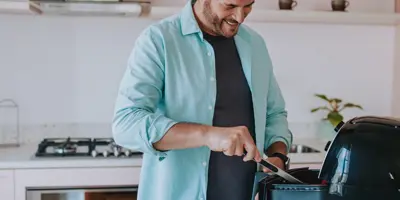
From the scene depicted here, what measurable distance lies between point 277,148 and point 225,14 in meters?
0.40

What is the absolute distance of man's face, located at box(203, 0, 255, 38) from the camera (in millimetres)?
1160

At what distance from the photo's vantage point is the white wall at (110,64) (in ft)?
8.37

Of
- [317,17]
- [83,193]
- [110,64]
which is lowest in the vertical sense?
[83,193]

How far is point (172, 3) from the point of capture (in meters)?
2.60

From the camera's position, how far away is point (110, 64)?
2.62m

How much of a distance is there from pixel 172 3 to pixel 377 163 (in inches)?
75.7

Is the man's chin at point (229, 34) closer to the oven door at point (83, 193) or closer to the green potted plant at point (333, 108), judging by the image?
the oven door at point (83, 193)

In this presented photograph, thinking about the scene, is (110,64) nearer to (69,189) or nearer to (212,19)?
(69,189)

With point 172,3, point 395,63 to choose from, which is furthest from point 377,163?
point 395,63

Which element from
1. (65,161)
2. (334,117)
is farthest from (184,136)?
(334,117)

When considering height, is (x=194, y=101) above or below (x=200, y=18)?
below

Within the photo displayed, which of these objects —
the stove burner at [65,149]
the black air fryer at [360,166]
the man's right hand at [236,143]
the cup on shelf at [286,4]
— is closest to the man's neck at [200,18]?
the man's right hand at [236,143]

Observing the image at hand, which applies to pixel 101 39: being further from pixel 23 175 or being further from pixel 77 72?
pixel 23 175

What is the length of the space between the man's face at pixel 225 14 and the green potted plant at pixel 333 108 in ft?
4.94
